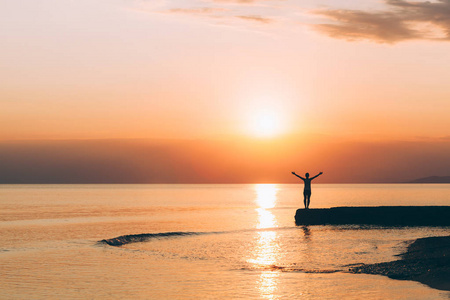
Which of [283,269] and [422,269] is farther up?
[422,269]

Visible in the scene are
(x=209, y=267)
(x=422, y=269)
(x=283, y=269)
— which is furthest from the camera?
(x=209, y=267)

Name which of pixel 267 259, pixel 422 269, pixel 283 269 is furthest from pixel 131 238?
pixel 422 269

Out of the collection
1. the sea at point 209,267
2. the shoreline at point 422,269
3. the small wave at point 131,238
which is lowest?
the small wave at point 131,238

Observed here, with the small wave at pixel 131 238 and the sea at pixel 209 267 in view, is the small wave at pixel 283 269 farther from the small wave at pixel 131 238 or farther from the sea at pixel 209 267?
the small wave at pixel 131 238

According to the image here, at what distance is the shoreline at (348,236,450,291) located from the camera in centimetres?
1414

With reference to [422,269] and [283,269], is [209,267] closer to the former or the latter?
[283,269]

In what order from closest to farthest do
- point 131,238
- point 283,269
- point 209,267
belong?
point 283,269 < point 209,267 < point 131,238

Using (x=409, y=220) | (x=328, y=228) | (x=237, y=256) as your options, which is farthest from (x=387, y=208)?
(x=237, y=256)

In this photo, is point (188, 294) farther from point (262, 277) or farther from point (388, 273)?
point (388, 273)

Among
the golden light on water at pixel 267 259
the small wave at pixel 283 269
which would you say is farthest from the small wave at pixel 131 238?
the small wave at pixel 283 269

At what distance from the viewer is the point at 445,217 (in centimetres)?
3478

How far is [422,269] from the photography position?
1536 cm

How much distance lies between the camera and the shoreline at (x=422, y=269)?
1414 centimetres

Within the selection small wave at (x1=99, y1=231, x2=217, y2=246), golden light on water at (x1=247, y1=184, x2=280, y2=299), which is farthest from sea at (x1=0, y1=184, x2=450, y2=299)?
small wave at (x1=99, y1=231, x2=217, y2=246)
